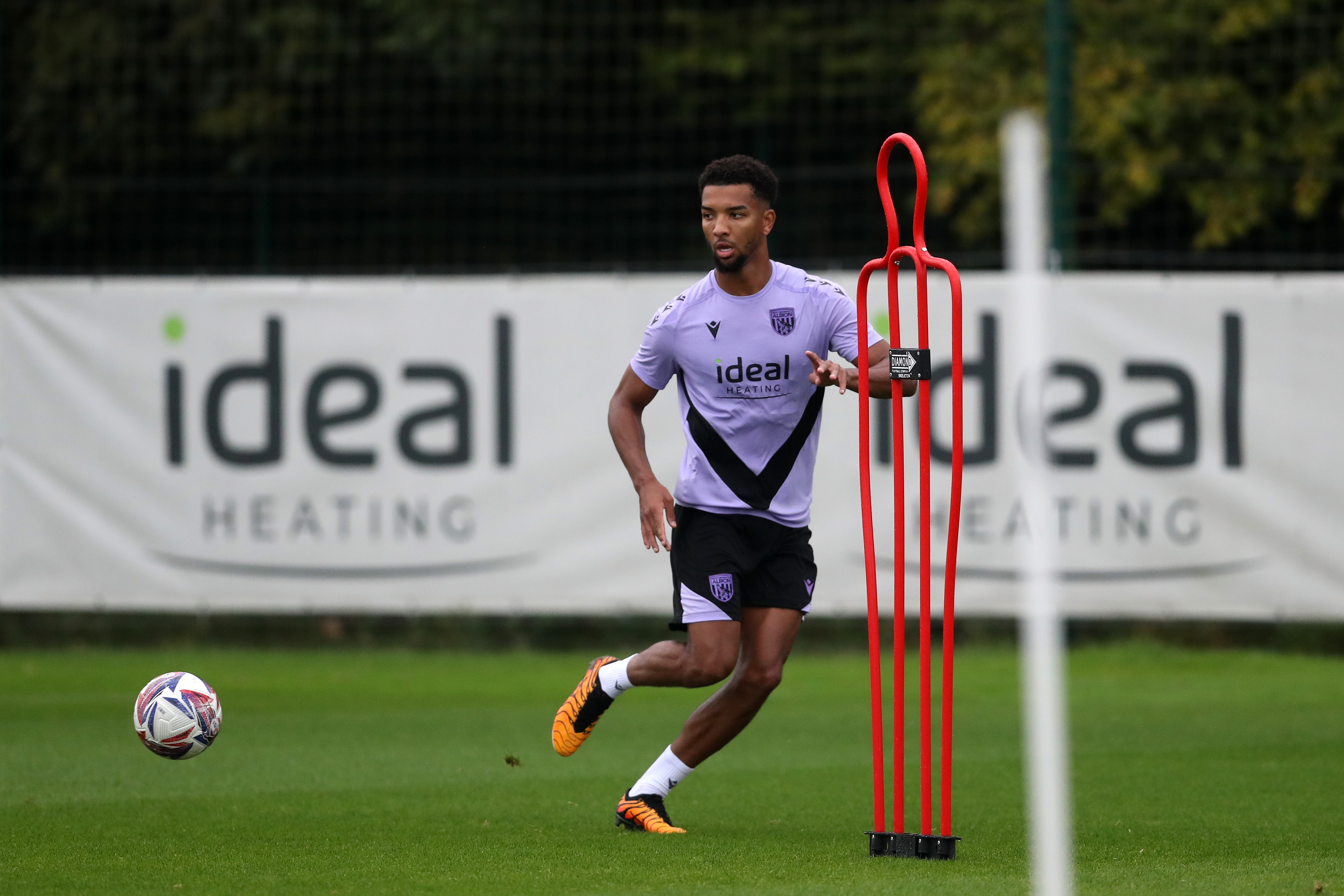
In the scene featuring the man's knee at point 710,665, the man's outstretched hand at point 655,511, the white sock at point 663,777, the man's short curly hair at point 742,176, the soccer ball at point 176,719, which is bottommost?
the white sock at point 663,777

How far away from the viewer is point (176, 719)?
684 centimetres

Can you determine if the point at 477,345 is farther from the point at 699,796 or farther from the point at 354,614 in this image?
the point at 699,796

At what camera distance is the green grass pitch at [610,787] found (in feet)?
18.6

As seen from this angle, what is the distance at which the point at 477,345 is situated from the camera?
1275 cm

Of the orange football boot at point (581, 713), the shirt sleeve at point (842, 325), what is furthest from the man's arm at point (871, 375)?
the orange football boot at point (581, 713)

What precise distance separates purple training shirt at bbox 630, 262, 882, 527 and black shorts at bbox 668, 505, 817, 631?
5 cm

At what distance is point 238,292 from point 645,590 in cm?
363

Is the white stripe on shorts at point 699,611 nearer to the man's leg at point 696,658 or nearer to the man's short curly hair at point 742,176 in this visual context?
the man's leg at point 696,658

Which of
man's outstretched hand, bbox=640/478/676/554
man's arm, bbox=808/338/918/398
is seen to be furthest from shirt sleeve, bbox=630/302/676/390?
man's arm, bbox=808/338/918/398

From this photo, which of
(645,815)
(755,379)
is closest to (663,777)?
(645,815)

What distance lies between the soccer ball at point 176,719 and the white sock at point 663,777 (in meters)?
1.68

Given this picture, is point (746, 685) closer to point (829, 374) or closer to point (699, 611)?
point (699, 611)

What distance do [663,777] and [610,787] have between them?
1.17 meters

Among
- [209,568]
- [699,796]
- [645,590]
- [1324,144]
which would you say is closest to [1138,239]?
[1324,144]
